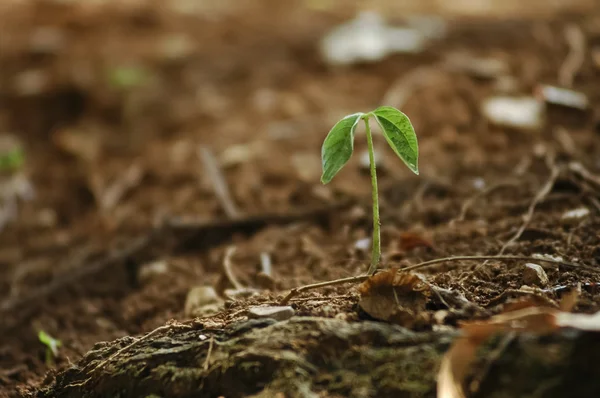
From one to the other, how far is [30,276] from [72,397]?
36.1 inches

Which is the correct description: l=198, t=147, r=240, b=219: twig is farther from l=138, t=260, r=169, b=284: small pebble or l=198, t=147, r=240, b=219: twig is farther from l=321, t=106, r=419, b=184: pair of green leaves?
l=321, t=106, r=419, b=184: pair of green leaves

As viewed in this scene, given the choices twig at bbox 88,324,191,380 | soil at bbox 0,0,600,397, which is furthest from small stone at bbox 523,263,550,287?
twig at bbox 88,324,191,380

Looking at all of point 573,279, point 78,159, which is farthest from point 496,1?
point 573,279

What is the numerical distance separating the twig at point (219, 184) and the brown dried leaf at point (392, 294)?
2.88 feet

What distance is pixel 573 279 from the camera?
113 centimetres

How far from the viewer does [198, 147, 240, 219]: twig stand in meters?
1.94

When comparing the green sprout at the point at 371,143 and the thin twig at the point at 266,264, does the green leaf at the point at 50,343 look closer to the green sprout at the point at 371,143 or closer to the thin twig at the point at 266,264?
the thin twig at the point at 266,264

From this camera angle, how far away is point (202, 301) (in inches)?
54.5

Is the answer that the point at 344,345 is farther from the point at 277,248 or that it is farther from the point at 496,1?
the point at 496,1

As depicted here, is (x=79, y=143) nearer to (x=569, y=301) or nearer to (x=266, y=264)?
(x=266, y=264)

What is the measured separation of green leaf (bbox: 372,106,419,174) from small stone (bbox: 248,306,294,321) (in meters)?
0.37

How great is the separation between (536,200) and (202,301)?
904 mm

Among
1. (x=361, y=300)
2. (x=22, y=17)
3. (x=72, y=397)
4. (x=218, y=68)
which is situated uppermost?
(x=22, y=17)

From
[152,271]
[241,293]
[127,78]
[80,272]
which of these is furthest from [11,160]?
[241,293]
